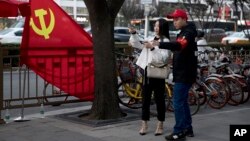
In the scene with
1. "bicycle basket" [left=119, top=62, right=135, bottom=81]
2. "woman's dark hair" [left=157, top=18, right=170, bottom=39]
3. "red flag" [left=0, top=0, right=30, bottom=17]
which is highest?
"red flag" [left=0, top=0, right=30, bottom=17]

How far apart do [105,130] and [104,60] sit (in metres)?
1.34

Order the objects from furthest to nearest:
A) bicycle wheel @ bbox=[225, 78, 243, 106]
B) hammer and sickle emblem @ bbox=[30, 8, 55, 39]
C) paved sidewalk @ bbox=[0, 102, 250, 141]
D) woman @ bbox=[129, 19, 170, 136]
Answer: bicycle wheel @ bbox=[225, 78, 243, 106] → hammer and sickle emblem @ bbox=[30, 8, 55, 39] → woman @ bbox=[129, 19, 170, 136] → paved sidewalk @ bbox=[0, 102, 250, 141]

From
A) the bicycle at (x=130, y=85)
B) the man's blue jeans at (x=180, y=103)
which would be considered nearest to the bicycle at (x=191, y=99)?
the bicycle at (x=130, y=85)

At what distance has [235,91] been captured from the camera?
10734mm

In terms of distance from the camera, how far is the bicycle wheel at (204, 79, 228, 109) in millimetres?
10133

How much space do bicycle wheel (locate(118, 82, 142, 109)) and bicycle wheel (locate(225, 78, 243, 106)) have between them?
2.06 metres

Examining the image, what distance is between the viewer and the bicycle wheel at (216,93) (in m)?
10.1

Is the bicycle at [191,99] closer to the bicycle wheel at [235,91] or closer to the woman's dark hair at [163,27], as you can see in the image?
the bicycle wheel at [235,91]

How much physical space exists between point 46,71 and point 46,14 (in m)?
1.21

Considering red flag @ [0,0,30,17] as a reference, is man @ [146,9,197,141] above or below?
Result: below

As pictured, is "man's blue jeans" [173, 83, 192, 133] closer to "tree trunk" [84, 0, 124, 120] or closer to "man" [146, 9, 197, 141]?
"man" [146, 9, 197, 141]

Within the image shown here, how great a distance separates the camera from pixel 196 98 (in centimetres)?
937

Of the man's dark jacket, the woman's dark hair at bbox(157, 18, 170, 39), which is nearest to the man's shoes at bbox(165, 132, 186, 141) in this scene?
the man's dark jacket

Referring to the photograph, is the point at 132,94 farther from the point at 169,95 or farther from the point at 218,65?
the point at 218,65
